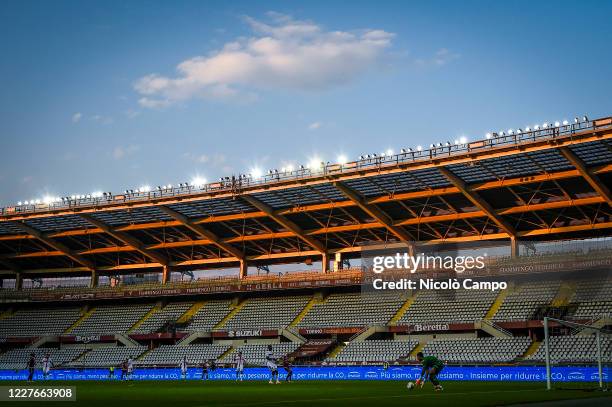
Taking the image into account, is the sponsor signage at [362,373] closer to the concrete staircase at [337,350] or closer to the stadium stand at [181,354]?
the stadium stand at [181,354]

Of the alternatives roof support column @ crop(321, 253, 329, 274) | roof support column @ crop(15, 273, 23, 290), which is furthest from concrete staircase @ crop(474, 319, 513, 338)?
roof support column @ crop(15, 273, 23, 290)

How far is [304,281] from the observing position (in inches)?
3039

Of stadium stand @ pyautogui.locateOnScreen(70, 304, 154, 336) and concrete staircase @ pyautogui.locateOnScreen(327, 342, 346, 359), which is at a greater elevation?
stadium stand @ pyautogui.locateOnScreen(70, 304, 154, 336)

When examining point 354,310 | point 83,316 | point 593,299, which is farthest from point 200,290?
point 593,299

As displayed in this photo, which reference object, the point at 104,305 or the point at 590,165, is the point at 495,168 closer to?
the point at 590,165

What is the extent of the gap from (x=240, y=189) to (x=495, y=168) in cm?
2392

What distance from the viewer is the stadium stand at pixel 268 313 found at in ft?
246

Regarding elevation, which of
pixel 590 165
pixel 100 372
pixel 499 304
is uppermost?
pixel 590 165

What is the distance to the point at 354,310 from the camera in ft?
238

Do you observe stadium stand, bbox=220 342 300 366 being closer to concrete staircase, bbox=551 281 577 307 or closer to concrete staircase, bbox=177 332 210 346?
concrete staircase, bbox=177 332 210 346

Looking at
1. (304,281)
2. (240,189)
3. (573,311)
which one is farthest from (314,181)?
(573,311)

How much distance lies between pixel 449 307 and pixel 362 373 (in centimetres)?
1538

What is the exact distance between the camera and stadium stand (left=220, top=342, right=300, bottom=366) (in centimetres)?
6807

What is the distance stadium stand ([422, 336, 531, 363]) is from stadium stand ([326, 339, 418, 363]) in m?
2.03
